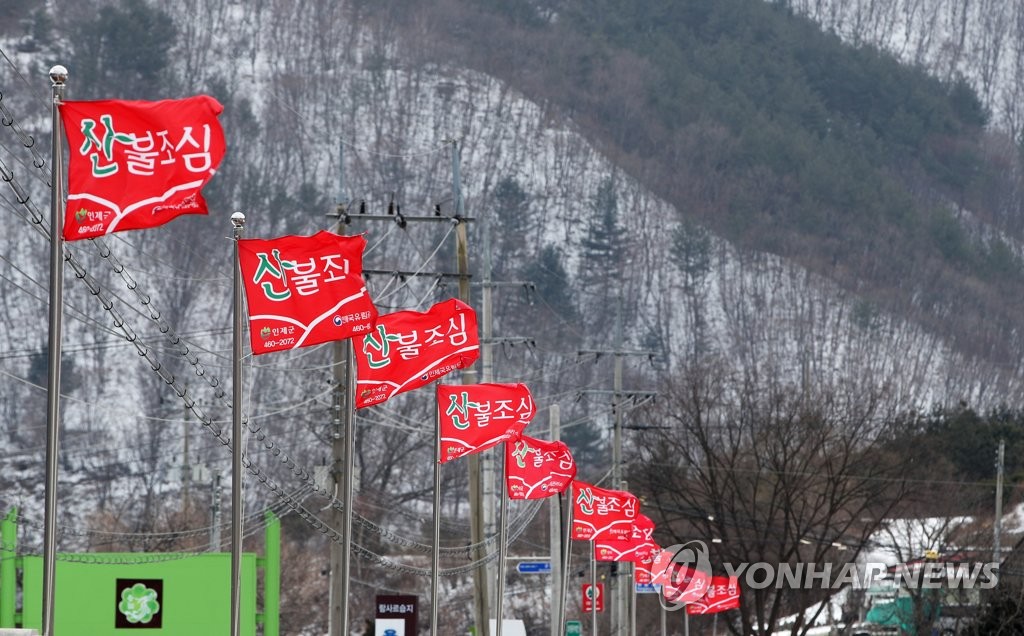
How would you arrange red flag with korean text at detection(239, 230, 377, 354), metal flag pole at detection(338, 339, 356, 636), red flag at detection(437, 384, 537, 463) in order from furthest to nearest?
red flag at detection(437, 384, 537, 463) < metal flag pole at detection(338, 339, 356, 636) < red flag with korean text at detection(239, 230, 377, 354)

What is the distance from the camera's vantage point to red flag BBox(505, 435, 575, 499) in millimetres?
33156

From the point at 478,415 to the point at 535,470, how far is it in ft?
15.6

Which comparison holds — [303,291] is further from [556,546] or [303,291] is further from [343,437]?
[556,546]

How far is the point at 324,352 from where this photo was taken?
11306 cm

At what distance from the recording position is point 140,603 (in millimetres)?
35562

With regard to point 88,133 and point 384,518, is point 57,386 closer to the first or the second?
point 88,133

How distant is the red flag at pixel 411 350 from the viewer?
24750 mm

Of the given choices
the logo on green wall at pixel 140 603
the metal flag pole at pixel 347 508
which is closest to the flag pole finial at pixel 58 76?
the metal flag pole at pixel 347 508

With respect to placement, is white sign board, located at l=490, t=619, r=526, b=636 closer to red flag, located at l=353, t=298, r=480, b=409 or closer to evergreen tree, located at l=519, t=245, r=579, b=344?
red flag, located at l=353, t=298, r=480, b=409

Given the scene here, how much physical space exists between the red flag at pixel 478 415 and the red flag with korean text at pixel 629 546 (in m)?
11.6

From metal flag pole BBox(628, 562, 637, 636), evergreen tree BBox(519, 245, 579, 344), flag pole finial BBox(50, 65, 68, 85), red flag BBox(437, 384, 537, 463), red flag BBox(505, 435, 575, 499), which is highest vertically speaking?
evergreen tree BBox(519, 245, 579, 344)

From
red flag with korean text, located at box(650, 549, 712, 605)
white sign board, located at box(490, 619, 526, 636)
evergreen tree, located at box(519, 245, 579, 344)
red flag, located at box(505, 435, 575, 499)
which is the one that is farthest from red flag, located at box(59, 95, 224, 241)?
evergreen tree, located at box(519, 245, 579, 344)

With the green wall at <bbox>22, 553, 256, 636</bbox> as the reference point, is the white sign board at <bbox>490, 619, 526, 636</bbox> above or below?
below

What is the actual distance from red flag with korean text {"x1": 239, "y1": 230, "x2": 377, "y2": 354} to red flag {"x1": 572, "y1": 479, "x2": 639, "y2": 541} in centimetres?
1917
